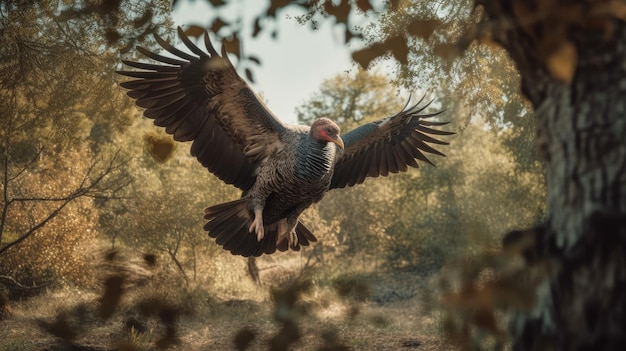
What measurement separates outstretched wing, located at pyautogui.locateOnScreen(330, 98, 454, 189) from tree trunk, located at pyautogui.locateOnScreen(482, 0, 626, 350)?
4.34 meters

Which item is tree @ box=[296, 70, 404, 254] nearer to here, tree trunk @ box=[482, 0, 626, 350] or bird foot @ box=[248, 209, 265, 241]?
bird foot @ box=[248, 209, 265, 241]

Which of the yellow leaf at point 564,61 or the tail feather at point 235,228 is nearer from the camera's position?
the yellow leaf at point 564,61

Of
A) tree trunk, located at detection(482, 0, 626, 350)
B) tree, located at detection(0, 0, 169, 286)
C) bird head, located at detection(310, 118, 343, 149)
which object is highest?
tree, located at detection(0, 0, 169, 286)

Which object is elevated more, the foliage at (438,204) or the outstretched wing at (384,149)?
the foliage at (438,204)

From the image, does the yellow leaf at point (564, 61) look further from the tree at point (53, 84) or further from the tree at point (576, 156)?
the tree at point (53, 84)

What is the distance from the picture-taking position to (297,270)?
1666 centimetres

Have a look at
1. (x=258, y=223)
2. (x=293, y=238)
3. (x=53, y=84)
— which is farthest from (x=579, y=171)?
(x=53, y=84)

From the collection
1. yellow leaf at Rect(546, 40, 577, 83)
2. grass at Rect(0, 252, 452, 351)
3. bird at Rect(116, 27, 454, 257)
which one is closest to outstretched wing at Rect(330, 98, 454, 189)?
A: bird at Rect(116, 27, 454, 257)

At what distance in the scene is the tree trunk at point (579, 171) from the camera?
52.8 inches

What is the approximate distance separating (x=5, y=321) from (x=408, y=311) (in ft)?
25.4

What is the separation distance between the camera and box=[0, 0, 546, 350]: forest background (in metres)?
2.31

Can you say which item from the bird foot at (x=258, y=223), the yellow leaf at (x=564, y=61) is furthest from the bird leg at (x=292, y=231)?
the yellow leaf at (x=564, y=61)

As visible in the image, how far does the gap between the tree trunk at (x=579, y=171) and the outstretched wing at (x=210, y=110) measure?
3432 millimetres

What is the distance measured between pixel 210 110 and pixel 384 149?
189 cm
